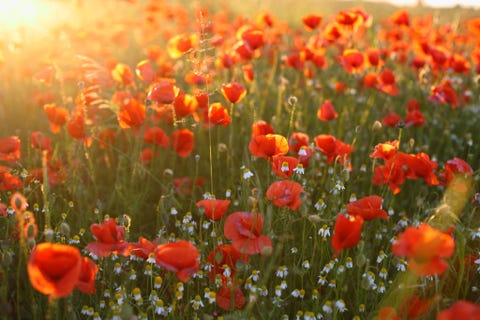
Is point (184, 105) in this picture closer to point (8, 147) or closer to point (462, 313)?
point (8, 147)

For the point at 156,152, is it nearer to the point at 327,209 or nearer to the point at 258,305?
the point at 327,209

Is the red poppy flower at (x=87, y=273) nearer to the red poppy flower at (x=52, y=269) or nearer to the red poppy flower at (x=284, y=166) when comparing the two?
the red poppy flower at (x=52, y=269)

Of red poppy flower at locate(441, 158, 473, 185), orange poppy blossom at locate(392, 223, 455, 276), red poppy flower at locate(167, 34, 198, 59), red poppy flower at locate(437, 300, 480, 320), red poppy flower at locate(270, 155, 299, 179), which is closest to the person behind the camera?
red poppy flower at locate(437, 300, 480, 320)

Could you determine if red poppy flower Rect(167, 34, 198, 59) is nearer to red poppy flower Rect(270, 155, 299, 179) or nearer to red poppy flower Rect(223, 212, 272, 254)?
red poppy flower Rect(270, 155, 299, 179)

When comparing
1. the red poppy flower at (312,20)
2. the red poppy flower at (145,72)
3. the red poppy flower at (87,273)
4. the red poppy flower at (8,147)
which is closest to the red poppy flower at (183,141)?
the red poppy flower at (145,72)

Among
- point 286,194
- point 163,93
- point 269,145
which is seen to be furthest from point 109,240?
point 163,93

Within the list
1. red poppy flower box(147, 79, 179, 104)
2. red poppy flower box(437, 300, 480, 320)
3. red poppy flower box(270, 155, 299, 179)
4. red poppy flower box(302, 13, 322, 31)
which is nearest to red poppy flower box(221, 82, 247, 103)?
red poppy flower box(147, 79, 179, 104)

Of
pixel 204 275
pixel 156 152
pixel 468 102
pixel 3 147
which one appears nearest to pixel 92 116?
pixel 156 152
